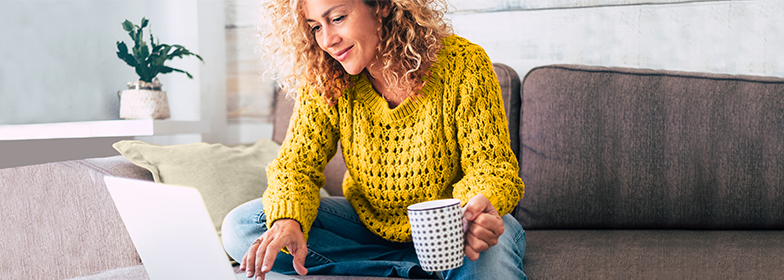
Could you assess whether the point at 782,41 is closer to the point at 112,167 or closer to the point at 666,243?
the point at 666,243

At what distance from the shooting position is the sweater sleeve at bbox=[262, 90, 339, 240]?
89 cm

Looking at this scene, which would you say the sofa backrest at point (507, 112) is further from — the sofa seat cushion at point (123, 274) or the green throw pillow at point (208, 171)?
the sofa seat cushion at point (123, 274)

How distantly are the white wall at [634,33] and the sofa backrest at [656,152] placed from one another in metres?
0.27

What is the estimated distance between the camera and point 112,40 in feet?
5.40

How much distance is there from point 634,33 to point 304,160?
1.10 metres

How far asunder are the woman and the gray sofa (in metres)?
0.26

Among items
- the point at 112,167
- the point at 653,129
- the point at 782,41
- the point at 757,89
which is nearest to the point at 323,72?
the point at 112,167

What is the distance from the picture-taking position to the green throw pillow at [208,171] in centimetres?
121

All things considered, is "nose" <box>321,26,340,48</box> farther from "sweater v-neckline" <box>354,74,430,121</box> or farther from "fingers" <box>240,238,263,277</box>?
"fingers" <box>240,238,263,277</box>

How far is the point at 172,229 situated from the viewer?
0.60 meters

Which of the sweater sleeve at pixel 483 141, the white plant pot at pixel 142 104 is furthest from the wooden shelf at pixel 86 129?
the sweater sleeve at pixel 483 141

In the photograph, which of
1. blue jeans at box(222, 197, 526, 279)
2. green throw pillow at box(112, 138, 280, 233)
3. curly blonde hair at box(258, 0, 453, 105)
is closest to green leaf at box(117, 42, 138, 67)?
green throw pillow at box(112, 138, 280, 233)

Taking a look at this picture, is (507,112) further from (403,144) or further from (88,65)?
(88,65)

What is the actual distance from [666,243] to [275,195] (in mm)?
835
